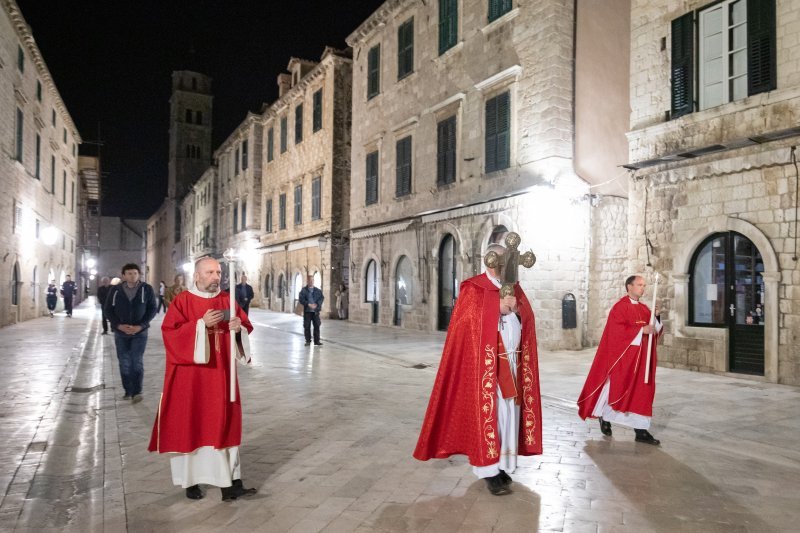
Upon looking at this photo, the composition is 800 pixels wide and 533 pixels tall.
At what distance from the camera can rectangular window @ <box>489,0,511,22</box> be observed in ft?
49.4

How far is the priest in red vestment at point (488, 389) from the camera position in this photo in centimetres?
431

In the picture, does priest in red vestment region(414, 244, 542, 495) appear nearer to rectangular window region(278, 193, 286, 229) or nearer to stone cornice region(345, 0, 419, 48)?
stone cornice region(345, 0, 419, 48)

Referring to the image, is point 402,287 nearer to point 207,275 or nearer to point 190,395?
point 207,275

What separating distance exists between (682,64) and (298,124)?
20.8 metres

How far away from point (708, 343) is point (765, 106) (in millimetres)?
4107

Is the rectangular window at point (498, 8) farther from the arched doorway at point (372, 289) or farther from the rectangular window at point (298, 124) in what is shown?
the rectangular window at point (298, 124)

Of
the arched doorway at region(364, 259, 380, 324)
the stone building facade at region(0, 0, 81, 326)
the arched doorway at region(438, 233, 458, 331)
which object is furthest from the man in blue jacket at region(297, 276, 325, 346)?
the stone building facade at region(0, 0, 81, 326)

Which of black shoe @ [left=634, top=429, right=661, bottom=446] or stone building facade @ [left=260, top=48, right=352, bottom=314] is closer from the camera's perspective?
black shoe @ [left=634, top=429, right=661, bottom=446]

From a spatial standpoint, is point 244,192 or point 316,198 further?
point 244,192

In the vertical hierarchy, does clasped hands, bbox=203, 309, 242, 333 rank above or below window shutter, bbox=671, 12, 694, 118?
below

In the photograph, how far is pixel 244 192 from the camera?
35781mm

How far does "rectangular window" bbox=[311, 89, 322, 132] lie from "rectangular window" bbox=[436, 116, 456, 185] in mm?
9810

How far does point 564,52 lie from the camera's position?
13828 mm

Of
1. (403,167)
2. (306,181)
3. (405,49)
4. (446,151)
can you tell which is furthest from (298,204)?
(446,151)
